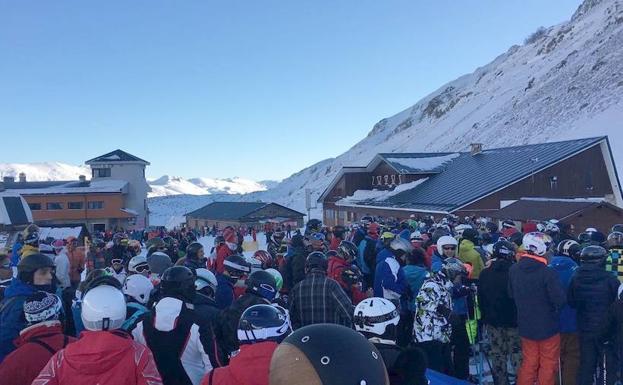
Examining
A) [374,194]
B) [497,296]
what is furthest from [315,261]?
[374,194]

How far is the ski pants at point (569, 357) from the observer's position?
20.2ft

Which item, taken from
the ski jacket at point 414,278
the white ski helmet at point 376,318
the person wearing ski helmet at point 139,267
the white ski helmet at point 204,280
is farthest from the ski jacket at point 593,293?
the person wearing ski helmet at point 139,267

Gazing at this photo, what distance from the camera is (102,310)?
10.3ft

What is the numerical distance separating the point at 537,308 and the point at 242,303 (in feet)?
11.1

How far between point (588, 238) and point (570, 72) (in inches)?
2571

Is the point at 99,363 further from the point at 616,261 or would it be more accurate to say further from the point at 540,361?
the point at 616,261

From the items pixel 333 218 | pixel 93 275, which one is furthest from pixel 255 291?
pixel 333 218

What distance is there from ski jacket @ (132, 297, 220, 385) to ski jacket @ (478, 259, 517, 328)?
144 inches

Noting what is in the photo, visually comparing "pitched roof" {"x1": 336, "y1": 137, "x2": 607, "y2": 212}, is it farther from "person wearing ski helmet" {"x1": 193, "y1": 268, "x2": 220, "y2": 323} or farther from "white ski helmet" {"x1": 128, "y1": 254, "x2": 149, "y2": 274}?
"person wearing ski helmet" {"x1": 193, "y1": 268, "x2": 220, "y2": 323}

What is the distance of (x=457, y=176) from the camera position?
3173 cm

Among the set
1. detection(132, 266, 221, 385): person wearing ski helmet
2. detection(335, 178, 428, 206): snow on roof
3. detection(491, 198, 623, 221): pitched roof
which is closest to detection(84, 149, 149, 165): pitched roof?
detection(335, 178, 428, 206): snow on roof

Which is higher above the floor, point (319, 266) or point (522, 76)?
point (522, 76)

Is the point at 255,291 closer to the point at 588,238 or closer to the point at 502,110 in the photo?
the point at 588,238

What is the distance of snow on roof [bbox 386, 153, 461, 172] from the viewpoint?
114ft
